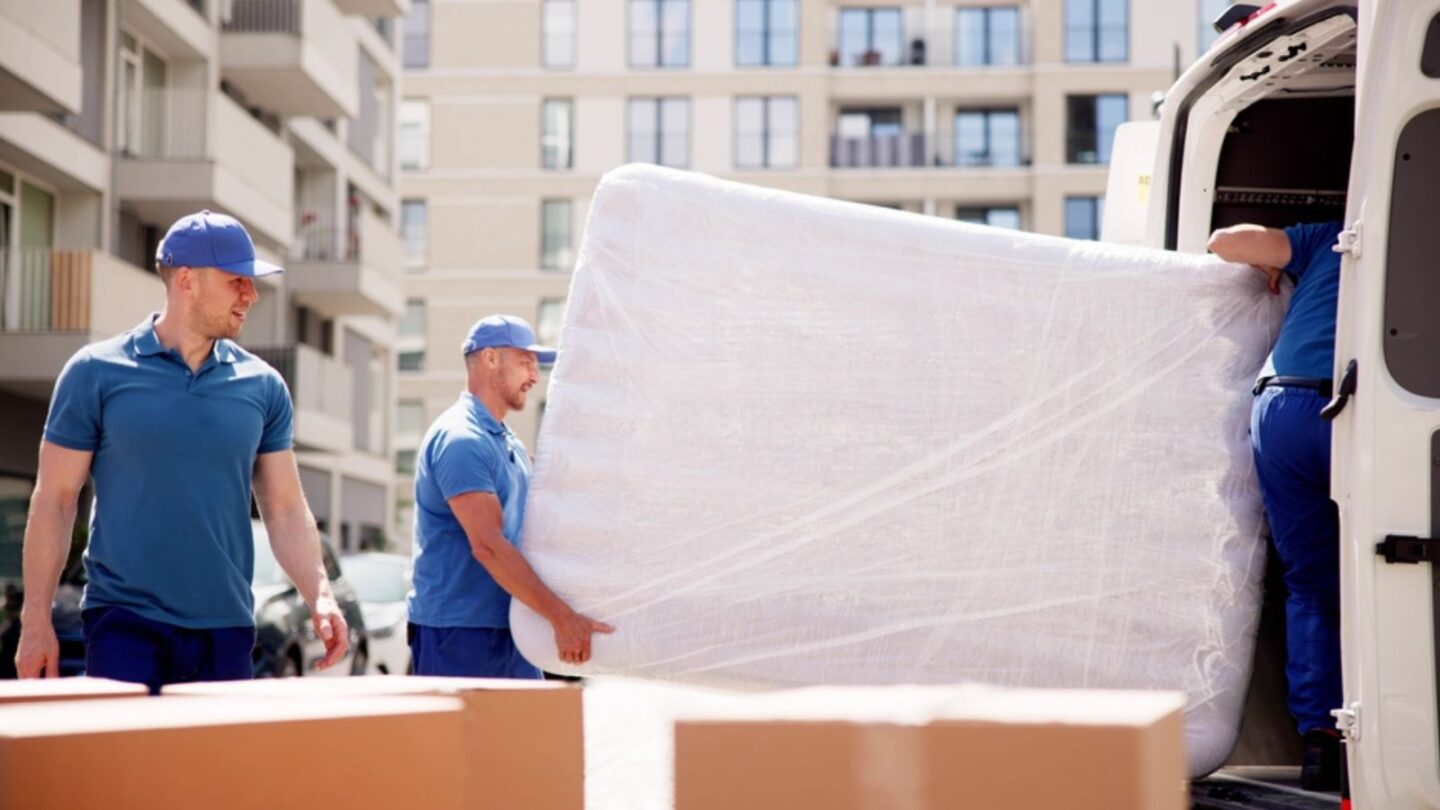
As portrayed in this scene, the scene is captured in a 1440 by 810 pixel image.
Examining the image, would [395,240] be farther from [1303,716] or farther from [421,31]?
[1303,716]

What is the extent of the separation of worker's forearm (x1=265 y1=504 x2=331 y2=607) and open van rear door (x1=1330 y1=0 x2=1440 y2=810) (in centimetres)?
266

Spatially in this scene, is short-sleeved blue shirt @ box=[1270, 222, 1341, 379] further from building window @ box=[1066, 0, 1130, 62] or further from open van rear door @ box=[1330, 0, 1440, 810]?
building window @ box=[1066, 0, 1130, 62]

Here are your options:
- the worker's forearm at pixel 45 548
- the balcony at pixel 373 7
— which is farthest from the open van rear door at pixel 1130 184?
the balcony at pixel 373 7

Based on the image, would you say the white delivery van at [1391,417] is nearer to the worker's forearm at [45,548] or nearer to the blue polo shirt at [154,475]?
the blue polo shirt at [154,475]

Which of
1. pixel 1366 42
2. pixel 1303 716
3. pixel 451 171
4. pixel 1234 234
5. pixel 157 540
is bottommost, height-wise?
pixel 1303 716

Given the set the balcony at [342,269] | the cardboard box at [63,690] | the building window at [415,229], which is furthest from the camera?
the building window at [415,229]

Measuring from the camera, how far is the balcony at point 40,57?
61.4 feet

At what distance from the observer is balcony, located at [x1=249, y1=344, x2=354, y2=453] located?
29469 millimetres

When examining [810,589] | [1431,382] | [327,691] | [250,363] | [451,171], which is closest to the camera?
[327,691]

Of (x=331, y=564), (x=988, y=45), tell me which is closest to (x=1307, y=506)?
(x=331, y=564)

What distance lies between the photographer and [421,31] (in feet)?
172

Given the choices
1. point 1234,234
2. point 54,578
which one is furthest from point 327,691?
point 1234,234

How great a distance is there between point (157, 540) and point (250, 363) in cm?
55

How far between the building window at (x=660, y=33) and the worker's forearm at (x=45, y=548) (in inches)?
1847
